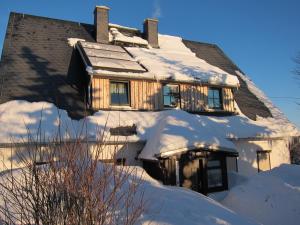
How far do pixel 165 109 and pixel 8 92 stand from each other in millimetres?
6560

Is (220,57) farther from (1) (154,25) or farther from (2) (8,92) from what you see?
(2) (8,92)

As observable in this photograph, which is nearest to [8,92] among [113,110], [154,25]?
[113,110]

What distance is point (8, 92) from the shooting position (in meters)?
11.8

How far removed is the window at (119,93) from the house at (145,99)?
0.04 meters

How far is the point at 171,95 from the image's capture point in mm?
14750

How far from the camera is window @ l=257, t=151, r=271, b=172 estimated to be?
1536 centimetres

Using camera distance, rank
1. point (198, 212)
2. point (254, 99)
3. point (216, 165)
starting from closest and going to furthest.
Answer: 1. point (198, 212)
2. point (216, 165)
3. point (254, 99)

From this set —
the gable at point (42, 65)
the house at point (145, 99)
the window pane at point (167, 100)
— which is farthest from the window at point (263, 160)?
the gable at point (42, 65)

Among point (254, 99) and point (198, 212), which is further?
point (254, 99)

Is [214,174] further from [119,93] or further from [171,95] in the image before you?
[119,93]

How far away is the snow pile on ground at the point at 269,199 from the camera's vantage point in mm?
9453

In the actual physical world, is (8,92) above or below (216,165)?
above

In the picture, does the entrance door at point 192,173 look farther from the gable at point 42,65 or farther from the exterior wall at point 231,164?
the gable at point 42,65

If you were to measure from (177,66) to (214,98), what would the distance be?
8.17 feet
